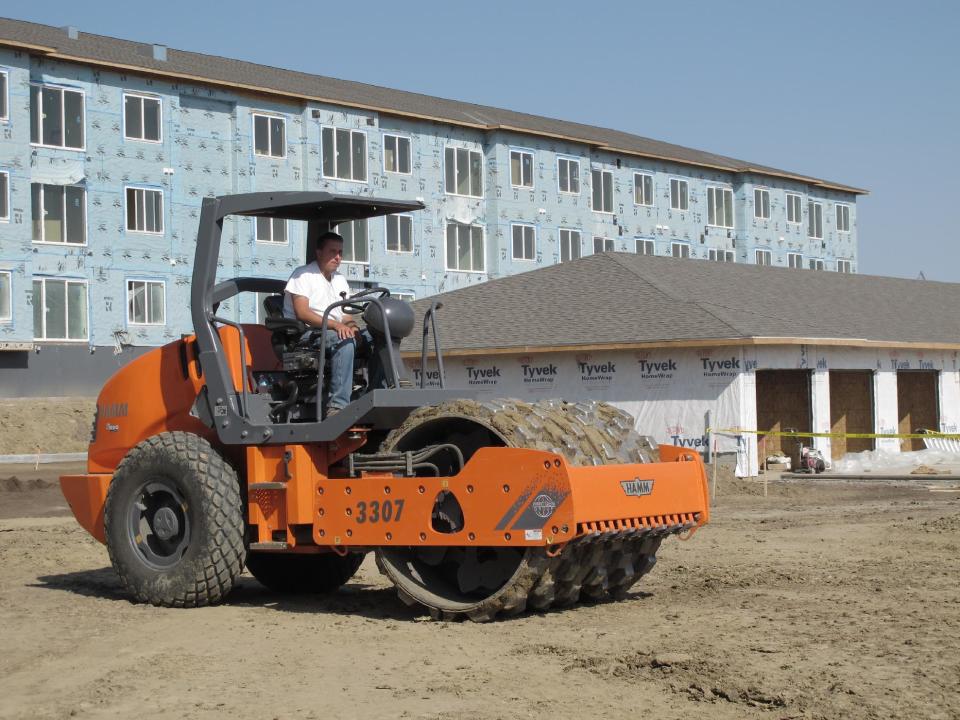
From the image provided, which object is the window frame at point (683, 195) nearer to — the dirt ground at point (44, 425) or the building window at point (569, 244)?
the building window at point (569, 244)

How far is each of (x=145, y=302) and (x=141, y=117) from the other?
610 cm

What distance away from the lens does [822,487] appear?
1082 inches

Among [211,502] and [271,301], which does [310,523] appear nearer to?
[211,502]

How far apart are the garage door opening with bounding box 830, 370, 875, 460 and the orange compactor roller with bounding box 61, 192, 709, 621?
86.9ft

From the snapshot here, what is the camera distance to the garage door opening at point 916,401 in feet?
125

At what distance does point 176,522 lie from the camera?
35.9ft

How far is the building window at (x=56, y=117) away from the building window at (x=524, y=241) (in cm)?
1974

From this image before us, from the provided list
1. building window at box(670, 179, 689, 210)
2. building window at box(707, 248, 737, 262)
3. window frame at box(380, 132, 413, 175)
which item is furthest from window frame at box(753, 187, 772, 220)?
window frame at box(380, 132, 413, 175)

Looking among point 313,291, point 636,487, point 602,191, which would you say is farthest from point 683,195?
point 636,487

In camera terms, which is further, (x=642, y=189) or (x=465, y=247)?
(x=642, y=189)

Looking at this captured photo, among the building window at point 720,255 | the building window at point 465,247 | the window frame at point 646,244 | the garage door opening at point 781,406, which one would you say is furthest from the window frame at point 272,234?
the building window at point 720,255

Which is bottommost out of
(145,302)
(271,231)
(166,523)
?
(166,523)

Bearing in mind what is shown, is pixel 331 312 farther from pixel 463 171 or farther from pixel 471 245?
pixel 463 171

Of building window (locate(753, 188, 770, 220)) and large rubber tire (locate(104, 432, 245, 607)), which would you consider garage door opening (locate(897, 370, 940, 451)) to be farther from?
building window (locate(753, 188, 770, 220))
